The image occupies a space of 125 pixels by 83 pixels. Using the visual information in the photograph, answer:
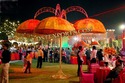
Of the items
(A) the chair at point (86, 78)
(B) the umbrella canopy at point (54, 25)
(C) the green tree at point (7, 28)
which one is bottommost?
(A) the chair at point (86, 78)

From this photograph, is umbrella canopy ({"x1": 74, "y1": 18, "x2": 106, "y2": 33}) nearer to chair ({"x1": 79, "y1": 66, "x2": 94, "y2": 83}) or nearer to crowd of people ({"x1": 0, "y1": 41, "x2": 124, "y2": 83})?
crowd of people ({"x1": 0, "y1": 41, "x2": 124, "y2": 83})

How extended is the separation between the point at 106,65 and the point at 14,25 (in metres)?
36.6

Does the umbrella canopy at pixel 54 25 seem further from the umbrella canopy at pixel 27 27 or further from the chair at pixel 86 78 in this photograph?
the chair at pixel 86 78

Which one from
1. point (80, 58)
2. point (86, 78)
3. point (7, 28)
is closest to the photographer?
point (86, 78)

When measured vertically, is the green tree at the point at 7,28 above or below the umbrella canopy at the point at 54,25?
above

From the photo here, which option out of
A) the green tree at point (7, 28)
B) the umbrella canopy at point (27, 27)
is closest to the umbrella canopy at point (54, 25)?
the umbrella canopy at point (27, 27)

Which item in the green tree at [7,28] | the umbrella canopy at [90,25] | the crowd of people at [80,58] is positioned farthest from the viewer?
the green tree at [7,28]

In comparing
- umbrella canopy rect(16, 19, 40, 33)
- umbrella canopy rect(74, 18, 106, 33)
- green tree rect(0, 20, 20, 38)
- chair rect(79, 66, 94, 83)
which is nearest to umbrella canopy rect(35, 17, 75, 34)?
umbrella canopy rect(74, 18, 106, 33)

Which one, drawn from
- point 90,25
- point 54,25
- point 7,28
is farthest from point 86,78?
point 7,28

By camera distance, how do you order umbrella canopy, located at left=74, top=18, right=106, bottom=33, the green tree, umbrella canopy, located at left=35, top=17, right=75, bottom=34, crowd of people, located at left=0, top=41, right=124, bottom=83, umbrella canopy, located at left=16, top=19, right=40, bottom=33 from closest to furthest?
1. crowd of people, located at left=0, top=41, right=124, bottom=83
2. umbrella canopy, located at left=35, top=17, right=75, bottom=34
3. umbrella canopy, located at left=74, top=18, right=106, bottom=33
4. umbrella canopy, located at left=16, top=19, right=40, bottom=33
5. the green tree

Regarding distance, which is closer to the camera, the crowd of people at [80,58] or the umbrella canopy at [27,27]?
the crowd of people at [80,58]

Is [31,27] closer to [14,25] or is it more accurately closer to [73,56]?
[73,56]

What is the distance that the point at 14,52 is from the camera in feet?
102

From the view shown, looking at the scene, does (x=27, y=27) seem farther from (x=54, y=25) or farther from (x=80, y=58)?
(x=80, y=58)
